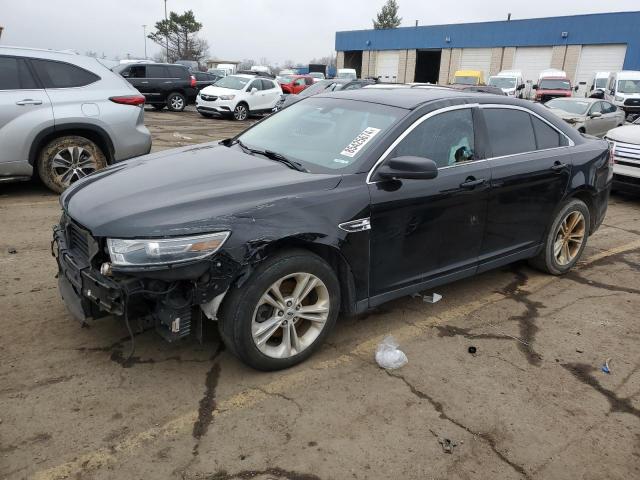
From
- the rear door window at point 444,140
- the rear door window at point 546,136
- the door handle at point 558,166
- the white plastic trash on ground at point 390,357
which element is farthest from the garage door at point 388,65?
the white plastic trash on ground at point 390,357

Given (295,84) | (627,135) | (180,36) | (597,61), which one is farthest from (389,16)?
(627,135)

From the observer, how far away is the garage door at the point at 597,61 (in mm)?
35500

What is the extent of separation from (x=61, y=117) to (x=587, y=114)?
498 inches

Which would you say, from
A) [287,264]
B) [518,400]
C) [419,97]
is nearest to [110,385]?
[287,264]

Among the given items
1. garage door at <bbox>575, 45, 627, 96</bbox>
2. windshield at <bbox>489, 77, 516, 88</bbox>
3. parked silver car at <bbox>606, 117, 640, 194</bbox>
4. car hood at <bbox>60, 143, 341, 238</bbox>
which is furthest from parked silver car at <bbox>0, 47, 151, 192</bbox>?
garage door at <bbox>575, 45, 627, 96</bbox>

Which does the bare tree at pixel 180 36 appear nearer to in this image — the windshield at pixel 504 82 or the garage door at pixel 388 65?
the garage door at pixel 388 65

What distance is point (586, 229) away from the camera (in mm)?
4953

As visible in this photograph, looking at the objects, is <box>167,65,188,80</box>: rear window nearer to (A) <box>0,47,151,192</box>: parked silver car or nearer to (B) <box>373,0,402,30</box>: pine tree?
(A) <box>0,47,151,192</box>: parked silver car

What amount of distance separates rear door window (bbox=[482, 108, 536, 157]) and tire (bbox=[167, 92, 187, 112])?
17.8 m

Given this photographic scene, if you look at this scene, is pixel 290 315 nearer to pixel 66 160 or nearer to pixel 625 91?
pixel 66 160

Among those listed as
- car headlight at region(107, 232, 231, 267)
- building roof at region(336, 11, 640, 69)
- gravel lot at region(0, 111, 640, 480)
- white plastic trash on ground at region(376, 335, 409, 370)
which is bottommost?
gravel lot at region(0, 111, 640, 480)

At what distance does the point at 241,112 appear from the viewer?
18.5 meters

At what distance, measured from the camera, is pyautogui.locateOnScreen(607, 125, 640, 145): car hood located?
8.24m

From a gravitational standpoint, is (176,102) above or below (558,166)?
below
